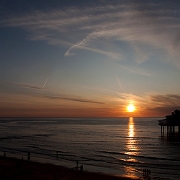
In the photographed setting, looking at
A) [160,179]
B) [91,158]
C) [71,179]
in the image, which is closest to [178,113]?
[91,158]

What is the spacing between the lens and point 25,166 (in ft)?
91.4

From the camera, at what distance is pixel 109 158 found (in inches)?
1430

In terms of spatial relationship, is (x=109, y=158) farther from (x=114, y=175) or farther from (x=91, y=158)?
(x=114, y=175)

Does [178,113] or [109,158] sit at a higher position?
[178,113]

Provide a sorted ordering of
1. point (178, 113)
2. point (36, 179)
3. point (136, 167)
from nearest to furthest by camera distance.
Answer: point (36, 179) → point (136, 167) → point (178, 113)

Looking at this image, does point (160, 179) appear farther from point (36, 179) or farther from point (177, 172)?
point (36, 179)

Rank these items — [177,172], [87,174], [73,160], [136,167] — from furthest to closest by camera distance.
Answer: [73,160]
[136,167]
[177,172]
[87,174]

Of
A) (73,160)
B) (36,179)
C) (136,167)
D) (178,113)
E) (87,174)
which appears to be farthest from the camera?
(178,113)

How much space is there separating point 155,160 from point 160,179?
1225cm

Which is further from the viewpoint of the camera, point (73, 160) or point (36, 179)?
point (73, 160)

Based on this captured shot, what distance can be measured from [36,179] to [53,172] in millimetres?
3317

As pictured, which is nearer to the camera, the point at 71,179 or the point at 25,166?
the point at 71,179

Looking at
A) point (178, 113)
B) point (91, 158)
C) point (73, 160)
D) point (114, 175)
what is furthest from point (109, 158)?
point (178, 113)

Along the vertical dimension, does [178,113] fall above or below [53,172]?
above
